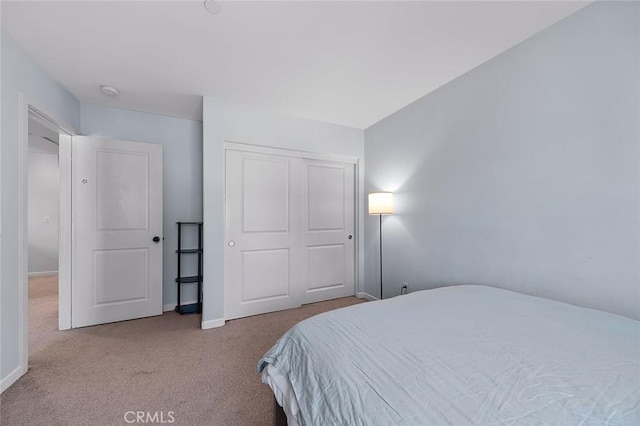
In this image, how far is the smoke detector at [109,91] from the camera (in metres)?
2.41

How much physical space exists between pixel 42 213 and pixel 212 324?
15.8ft

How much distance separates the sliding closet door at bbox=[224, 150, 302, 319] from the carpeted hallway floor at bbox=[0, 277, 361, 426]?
33 cm

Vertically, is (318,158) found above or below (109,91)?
below

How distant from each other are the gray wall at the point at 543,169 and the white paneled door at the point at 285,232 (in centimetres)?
114

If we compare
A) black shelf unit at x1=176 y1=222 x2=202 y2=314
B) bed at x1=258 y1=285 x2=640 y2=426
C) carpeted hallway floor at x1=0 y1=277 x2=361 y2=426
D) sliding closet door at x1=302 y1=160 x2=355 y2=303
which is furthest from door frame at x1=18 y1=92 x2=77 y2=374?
sliding closet door at x1=302 y1=160 x2=355 y2=303

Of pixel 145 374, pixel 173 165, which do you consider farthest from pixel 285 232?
pixel 145 374

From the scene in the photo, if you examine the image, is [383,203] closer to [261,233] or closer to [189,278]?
[261,233]

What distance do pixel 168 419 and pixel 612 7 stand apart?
3.41 metres

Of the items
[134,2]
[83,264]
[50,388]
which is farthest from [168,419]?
[134,2]

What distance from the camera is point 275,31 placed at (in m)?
1.70

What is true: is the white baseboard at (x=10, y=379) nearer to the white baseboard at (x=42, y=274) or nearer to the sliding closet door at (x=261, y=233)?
the sliding closet door at (x=261, y=233)

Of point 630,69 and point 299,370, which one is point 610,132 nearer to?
point 630,69

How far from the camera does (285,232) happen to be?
3.14 metres

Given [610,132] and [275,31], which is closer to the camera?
[610,132]
